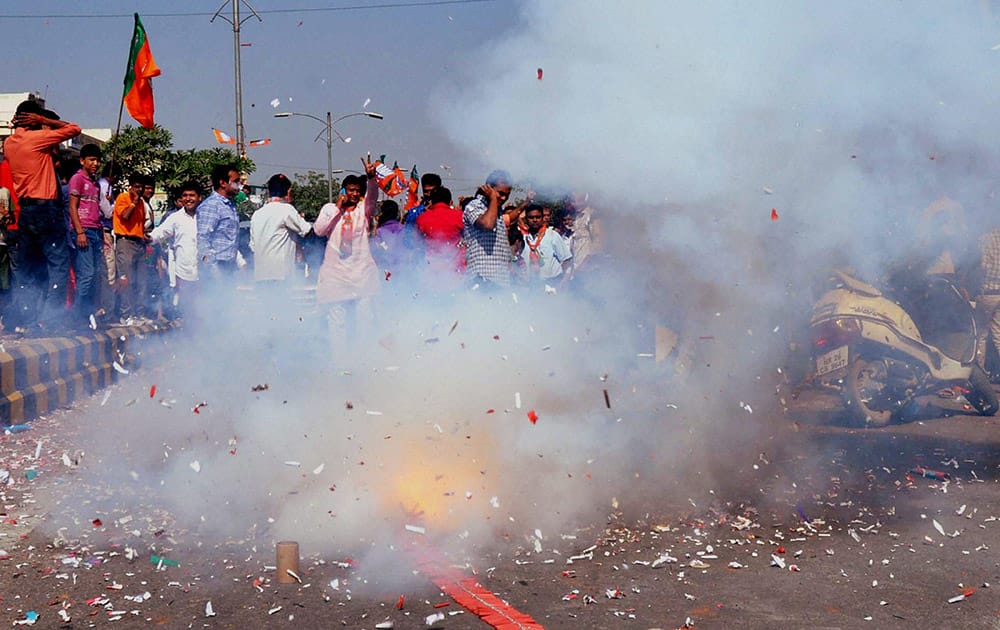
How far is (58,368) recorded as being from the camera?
9.09m

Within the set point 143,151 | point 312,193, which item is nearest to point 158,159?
point 143,151

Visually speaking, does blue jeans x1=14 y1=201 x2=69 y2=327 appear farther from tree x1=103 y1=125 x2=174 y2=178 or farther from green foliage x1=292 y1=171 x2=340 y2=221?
green foliage x1=292 y1=171 x2=340 y2=221

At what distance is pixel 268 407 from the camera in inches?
252

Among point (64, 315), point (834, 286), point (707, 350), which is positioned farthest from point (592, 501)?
point (64, 315)

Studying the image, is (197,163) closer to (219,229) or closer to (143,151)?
(143,151)

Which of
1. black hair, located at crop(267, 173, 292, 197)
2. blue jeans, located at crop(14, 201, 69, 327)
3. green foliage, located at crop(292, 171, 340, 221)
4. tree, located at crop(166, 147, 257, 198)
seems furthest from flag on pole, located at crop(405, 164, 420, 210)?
green foliage, located at crop(292, 171, 340, 221)

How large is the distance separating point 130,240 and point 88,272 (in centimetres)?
193

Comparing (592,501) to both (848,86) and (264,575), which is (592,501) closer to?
(264,575)

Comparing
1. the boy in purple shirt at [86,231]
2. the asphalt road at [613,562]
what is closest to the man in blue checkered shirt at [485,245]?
the asphalt road at [613,562]

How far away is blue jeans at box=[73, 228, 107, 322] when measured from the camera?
9.98 m

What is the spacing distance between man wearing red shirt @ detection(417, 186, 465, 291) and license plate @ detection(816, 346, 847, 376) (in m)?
2.77

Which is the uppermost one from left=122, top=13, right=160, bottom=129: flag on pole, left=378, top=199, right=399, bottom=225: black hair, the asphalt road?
left=122, top=13, right=160, bottom=129: flag on pole

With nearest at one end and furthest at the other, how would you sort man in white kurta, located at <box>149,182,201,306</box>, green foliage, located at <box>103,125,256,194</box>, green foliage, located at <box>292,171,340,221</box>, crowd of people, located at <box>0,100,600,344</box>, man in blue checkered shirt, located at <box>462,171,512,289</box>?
man in blue checkered shirt, located at <box>462,171,512,289</box> < crowd of people, located at <box>0,100,600,344</box> < man in white kurta, located at <box>149,182,201,306</box> < green foliage, located at <box>103,125,256,194</box> < green foliage, located at <box>292,171,340,221</box>

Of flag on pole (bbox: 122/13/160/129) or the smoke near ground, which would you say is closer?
the smoke near ground
